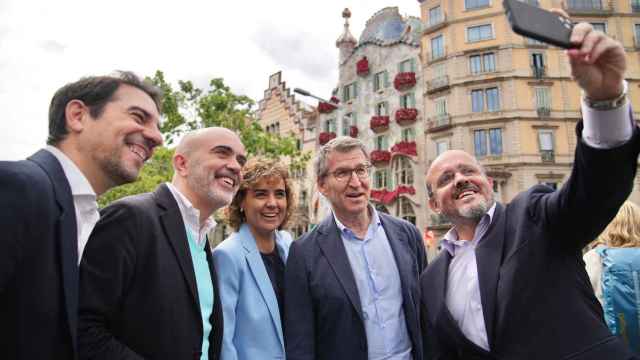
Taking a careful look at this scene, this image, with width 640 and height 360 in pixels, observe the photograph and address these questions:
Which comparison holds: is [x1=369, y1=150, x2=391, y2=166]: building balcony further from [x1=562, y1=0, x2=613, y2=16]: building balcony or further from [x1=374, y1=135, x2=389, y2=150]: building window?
[x1=562, y1=0, x2=613, y2=16]: building balcony

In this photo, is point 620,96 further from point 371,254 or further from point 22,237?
point 22,237

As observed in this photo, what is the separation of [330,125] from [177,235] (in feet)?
120

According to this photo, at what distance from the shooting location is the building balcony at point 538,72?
1204 inches

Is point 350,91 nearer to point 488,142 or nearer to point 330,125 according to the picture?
point 330,125

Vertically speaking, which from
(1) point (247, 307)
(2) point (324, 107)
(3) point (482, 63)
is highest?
(3) point (482, 63)

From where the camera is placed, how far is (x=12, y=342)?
69.4 inches

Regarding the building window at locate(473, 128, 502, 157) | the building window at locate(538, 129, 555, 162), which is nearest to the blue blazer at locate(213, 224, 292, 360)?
the building window at locate(473, 128, 502, 157)

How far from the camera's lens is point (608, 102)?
74.7 inches

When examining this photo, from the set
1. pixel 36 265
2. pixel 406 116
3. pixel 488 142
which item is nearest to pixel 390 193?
pixel 406 116

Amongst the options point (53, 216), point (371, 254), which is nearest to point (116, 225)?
point (53, 216)

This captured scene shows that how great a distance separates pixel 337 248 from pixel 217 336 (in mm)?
1139

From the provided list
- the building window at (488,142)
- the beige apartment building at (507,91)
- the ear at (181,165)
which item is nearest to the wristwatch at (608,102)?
the ear at (181,165)

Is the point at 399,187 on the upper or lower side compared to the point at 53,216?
upper

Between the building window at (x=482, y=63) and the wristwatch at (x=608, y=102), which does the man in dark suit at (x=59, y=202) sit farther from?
the building window at (x=482, y=63)
